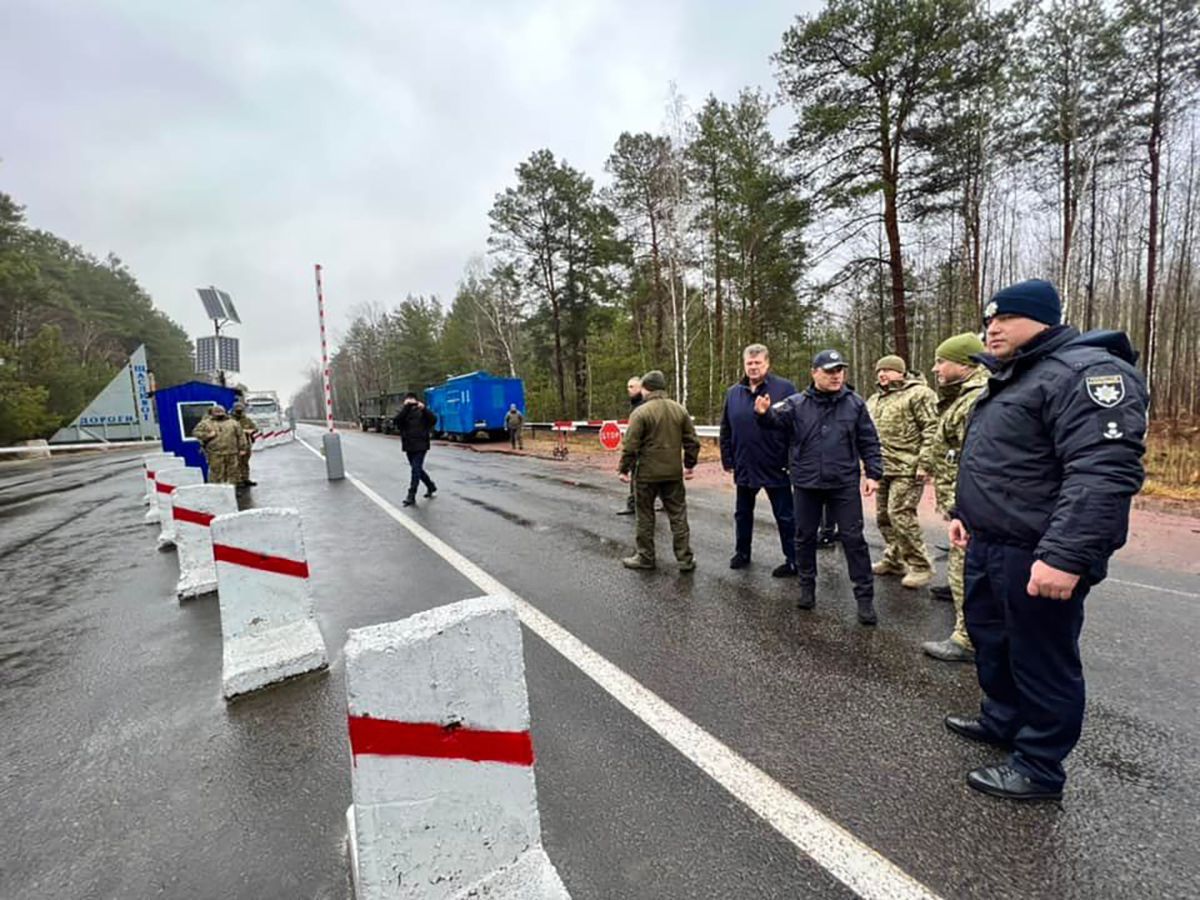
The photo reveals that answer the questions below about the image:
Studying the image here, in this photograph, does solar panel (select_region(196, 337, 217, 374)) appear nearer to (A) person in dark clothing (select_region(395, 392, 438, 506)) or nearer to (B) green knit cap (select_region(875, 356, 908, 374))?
(A) person in dark clothing (select_region(395, 392, 438, 506))

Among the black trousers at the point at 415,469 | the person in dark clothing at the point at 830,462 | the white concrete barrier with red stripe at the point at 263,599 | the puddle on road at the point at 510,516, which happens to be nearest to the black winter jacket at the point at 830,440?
the person in dark clothing at the point at 830,462

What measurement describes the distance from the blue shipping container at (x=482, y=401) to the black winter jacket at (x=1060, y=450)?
78.5ft

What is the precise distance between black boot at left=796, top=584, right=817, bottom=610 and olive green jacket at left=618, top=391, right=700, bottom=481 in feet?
4.94

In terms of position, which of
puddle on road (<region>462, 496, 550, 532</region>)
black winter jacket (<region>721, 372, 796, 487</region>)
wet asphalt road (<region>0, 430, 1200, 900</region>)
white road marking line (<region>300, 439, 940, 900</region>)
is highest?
black winter jacket (<region>721, 372, 796, 487</region>)

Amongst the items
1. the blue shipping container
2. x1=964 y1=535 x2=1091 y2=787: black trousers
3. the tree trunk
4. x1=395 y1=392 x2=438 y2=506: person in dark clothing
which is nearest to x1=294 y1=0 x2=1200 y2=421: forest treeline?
the tree trunk

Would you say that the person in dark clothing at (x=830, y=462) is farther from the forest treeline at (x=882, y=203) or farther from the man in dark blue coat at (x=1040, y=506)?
the forest treeline at (x=882, y=203)

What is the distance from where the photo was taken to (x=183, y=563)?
5.10 m

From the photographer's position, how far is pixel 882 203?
16.0 m

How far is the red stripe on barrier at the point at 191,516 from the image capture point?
16.4 feet

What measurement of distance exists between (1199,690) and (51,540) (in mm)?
12513

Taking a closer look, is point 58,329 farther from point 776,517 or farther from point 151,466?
point 776,517

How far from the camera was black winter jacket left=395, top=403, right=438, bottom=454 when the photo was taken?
9484 mm

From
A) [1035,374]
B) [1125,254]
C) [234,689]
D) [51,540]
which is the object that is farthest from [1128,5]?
[51,540]

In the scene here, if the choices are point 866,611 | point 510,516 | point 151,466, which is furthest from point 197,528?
point 866,611
